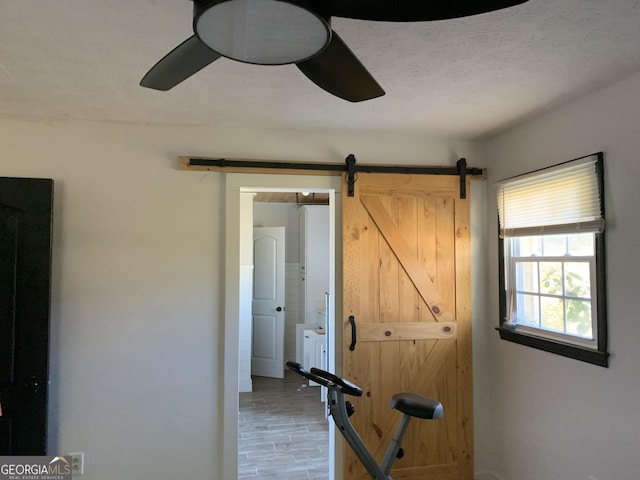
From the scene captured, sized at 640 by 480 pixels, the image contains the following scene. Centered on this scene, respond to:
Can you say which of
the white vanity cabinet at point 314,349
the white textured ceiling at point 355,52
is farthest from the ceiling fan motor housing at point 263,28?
the white vanity cabinet at point 314,349

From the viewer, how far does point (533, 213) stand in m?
2.68

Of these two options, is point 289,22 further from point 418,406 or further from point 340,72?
point 418,406

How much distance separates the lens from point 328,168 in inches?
118

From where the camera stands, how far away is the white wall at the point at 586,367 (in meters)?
2.07

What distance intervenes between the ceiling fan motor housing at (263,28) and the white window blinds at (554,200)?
1.79 meters

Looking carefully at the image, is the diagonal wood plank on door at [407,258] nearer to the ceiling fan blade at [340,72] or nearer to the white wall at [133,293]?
the white wall at [133,293]

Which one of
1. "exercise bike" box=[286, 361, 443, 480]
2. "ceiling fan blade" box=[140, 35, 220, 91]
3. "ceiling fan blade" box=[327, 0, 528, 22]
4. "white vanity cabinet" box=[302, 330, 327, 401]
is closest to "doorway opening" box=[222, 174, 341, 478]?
"exercise bike" box=[286, 361, 443, 480]

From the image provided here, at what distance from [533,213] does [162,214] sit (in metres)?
2.32

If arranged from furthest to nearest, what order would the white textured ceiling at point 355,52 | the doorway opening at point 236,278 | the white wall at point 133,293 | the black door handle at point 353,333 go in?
the black door handle at point 353,333
the doorway opening at point 236,278
the white wall at point 133,293
the white textured ceiling at point 355,52

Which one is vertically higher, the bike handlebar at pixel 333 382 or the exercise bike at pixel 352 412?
the bike handlebar at pixel 333 382

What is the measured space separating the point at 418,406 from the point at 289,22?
1.75 metres

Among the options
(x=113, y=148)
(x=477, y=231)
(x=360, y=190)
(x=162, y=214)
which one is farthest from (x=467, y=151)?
(x=113, y=148)

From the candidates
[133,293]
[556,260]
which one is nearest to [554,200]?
[556,260]

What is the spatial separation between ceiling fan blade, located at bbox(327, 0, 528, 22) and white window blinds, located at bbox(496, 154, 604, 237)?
1.54m
